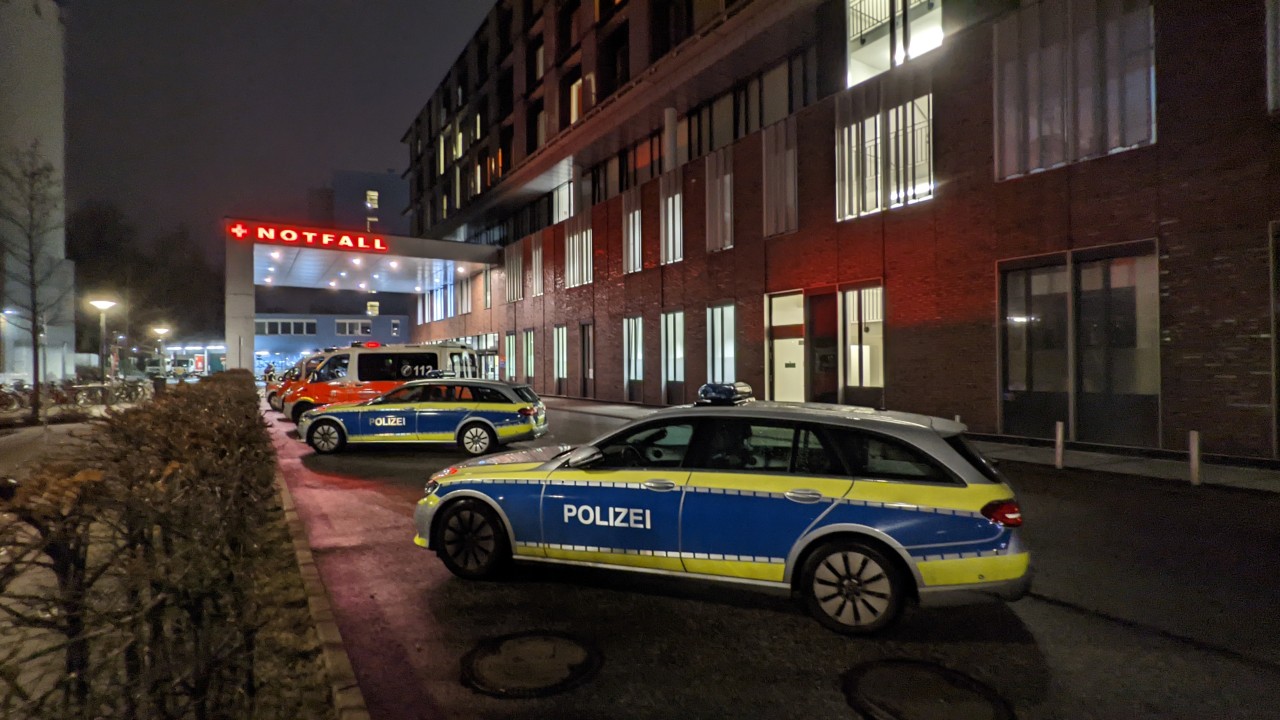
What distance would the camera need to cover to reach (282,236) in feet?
93.7

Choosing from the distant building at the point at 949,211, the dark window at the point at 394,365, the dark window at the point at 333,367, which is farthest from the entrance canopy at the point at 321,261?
the dark window at the point at 394,365

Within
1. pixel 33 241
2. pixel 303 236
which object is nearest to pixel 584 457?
pixel 33 241

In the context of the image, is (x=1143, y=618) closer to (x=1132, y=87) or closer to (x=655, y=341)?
(x=1132, y=87)

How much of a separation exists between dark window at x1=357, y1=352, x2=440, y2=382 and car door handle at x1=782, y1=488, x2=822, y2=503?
50.7 ft

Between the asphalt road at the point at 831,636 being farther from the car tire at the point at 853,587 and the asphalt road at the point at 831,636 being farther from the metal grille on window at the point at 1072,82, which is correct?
the metal grille on window at the point at 1072,82

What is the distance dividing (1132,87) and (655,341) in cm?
1714

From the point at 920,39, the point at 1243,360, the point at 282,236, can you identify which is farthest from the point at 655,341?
the point at 1243,360

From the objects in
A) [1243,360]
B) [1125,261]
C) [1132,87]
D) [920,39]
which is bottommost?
[1243,360]

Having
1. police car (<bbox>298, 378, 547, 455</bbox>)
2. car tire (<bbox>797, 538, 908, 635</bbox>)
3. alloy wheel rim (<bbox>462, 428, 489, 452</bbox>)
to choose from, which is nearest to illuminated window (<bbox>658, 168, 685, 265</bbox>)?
police car (<bbox>298, 378, 547, 455</bbox>)

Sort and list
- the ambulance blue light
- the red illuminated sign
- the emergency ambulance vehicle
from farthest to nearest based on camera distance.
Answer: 1. the red illuminated sign
2. the emergency ambulance vehicle
3. the ambulance blue light

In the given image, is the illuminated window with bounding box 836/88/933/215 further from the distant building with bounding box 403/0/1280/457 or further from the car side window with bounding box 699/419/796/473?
the car side window with bounding box 699/419/796/473

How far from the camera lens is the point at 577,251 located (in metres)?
33.2

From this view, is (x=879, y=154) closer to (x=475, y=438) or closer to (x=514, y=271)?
(x=475, y=438)

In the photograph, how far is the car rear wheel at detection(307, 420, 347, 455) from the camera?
1424cm
